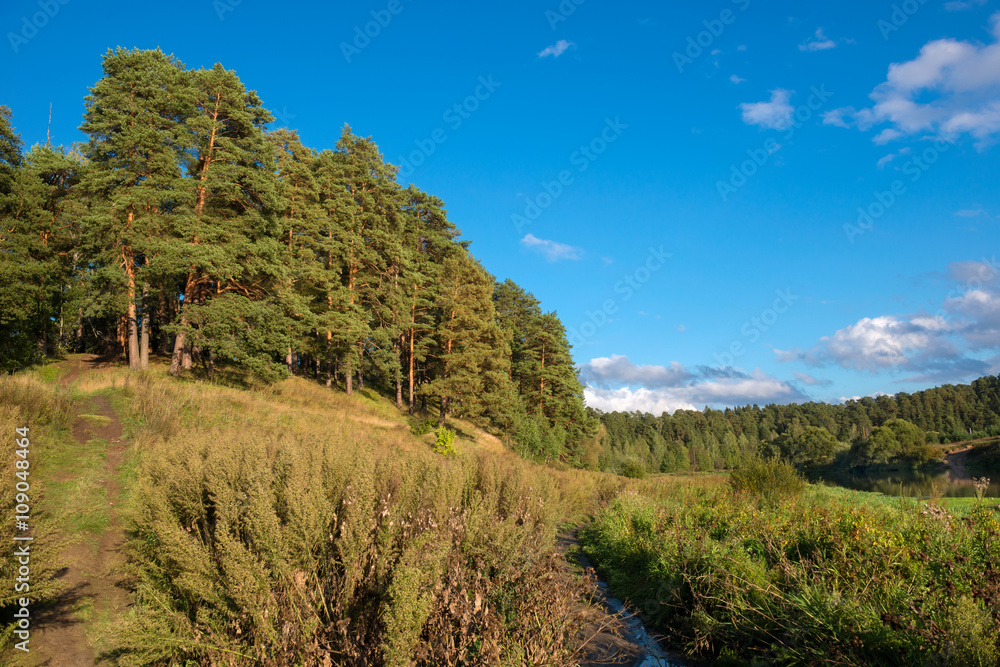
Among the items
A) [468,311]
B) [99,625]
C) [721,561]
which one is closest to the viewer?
[99,625]

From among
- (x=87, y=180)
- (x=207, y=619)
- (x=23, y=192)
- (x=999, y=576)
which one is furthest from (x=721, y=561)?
(x=23, y=192)

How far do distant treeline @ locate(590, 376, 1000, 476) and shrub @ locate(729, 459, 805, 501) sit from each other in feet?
120

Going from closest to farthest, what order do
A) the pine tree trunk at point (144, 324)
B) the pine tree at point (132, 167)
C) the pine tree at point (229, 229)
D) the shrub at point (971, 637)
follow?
the shrub at point (971, 637), the pine tree at point (132, 167), the pine tree at point (229, 229), the pine tree trunk at point (144, 324)

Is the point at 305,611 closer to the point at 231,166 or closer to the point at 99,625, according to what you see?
the point at 99,625

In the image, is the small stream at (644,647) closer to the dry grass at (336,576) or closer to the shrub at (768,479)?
the dry grass at (336,576)

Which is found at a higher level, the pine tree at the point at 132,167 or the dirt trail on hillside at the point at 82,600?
the pine tree at the point at 132,167

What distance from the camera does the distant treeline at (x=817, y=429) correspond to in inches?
2461

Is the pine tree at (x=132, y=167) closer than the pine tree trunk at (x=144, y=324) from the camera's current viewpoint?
Yes

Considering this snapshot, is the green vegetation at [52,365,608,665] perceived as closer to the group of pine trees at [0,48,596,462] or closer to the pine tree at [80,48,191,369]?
the group of pine trees at [0,48,596,462]

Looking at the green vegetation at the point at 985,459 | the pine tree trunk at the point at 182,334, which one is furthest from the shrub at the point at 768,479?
the green vegetation at the point at 985,459

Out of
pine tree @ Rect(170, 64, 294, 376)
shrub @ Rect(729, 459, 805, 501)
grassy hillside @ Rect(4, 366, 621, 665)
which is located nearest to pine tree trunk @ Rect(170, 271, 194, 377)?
pine tree @ Rect(170, 64, 294, 376)

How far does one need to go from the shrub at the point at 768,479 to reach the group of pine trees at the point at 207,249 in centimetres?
1856

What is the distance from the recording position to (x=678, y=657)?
225 inches

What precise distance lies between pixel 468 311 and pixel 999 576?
29539mm
